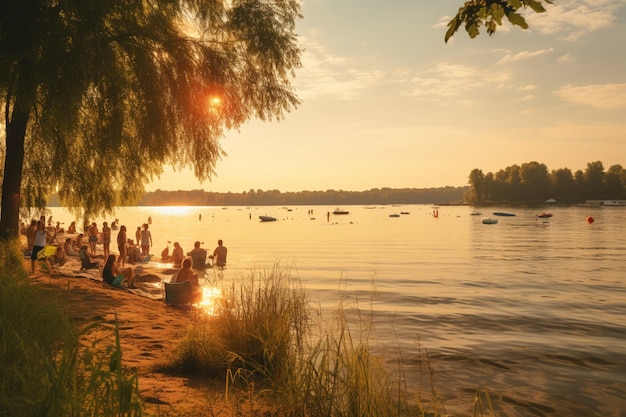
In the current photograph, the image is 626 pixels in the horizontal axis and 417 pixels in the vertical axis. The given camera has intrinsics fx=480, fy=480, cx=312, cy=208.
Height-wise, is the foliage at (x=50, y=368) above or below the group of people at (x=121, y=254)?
above

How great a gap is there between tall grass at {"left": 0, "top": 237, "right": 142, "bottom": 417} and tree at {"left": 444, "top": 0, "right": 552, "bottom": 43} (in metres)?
4.11

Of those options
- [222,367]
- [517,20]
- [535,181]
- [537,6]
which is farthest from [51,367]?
[535,181]

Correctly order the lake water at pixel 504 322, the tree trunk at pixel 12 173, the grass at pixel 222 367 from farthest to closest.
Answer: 1. the tree trunk at pixel 12 173
2. the lake water at pixel 504 322
3. the grass at pixel 222 367

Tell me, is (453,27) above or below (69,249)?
above

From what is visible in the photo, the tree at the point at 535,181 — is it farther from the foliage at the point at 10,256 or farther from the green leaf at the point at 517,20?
the green leaf at the point at 517,20

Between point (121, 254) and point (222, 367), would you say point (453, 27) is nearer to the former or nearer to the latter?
point (222, 367)

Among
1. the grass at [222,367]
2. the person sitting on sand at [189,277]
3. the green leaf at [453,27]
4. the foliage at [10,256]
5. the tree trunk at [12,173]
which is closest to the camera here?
the grass at [222,367]

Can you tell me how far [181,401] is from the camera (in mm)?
5902

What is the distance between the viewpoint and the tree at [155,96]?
1227cm

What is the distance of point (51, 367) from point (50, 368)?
2.09 feet

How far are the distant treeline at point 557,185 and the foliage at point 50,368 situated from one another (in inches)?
6990

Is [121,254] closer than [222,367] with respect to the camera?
No

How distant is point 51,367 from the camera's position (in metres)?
4.40

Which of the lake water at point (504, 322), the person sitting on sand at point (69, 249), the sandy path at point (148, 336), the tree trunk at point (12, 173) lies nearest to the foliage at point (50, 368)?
the sandy path at point (148, 336)
